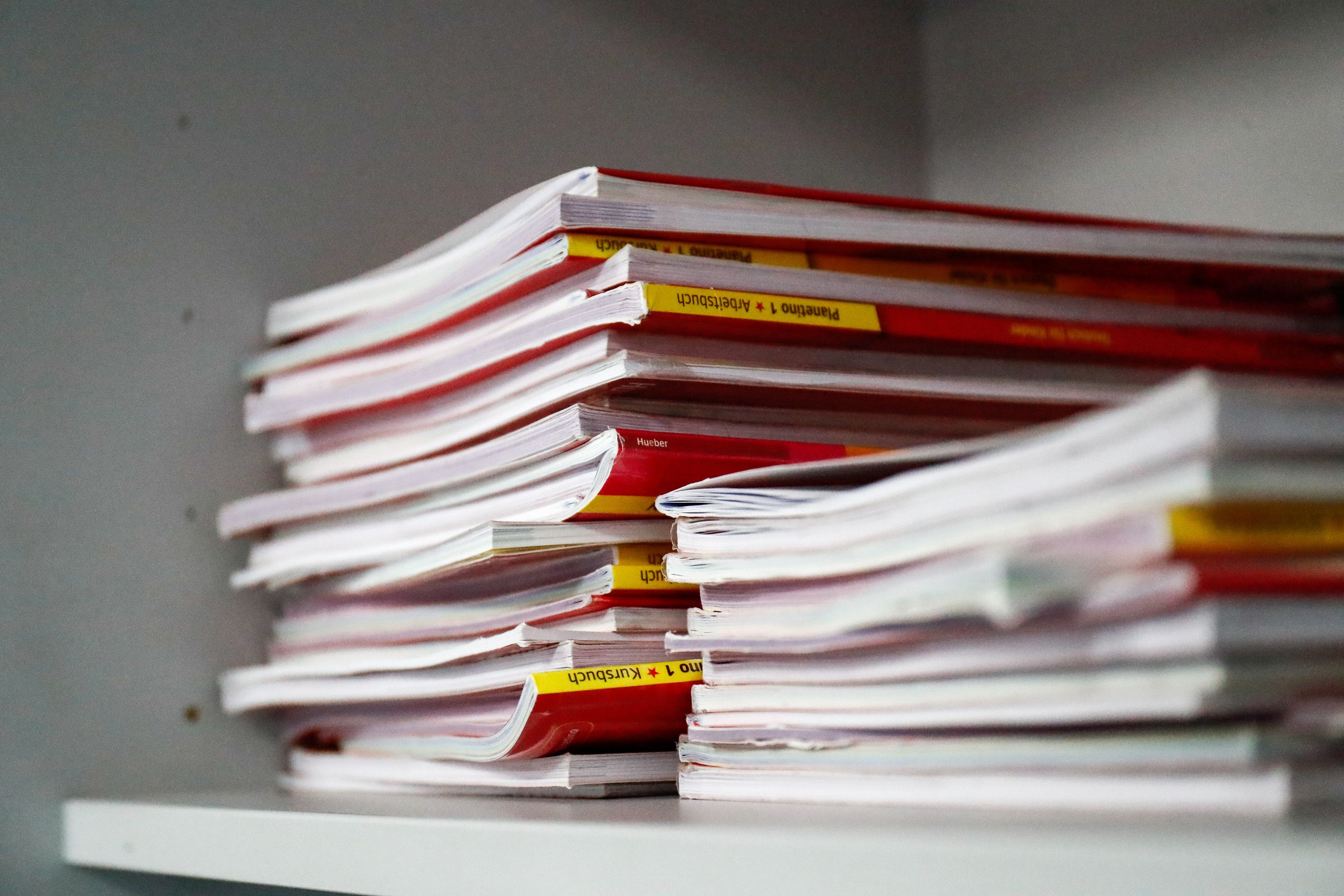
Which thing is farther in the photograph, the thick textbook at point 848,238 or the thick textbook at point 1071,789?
the thick textbook at point 848,238

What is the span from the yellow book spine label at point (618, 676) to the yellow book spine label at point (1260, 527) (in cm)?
34

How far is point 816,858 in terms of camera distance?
0.41 metres

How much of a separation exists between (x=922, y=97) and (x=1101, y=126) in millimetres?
247

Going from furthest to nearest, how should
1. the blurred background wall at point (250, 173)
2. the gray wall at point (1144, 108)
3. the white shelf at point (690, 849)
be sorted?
the gray wall at point (1144, 108), the blurred background wall at point (250, 173), the white shelf at point (690, 849)

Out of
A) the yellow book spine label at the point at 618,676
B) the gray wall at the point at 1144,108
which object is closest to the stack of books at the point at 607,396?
the yellow book spine label at the point at 618,676

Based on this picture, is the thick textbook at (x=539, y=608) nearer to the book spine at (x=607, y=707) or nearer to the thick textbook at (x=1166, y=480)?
the book spine at (x=607, y=707)

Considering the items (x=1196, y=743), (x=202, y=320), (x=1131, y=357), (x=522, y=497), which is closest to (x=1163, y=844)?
(x=1196, y=743)

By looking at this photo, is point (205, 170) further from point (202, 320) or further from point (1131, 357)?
point (1131, 357)

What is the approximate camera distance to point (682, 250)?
0.69m

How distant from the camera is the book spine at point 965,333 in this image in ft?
2.21

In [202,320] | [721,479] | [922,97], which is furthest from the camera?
[922,97]

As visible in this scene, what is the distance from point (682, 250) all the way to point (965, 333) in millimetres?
188

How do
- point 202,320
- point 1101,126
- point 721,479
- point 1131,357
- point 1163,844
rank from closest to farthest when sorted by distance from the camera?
point 1163,844 < point 721,479 < point 1131,357 < point 202,320 < point 1101,126

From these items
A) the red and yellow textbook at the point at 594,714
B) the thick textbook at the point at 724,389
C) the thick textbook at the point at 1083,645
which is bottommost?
the red and yellow textbook at the point at 594,714
